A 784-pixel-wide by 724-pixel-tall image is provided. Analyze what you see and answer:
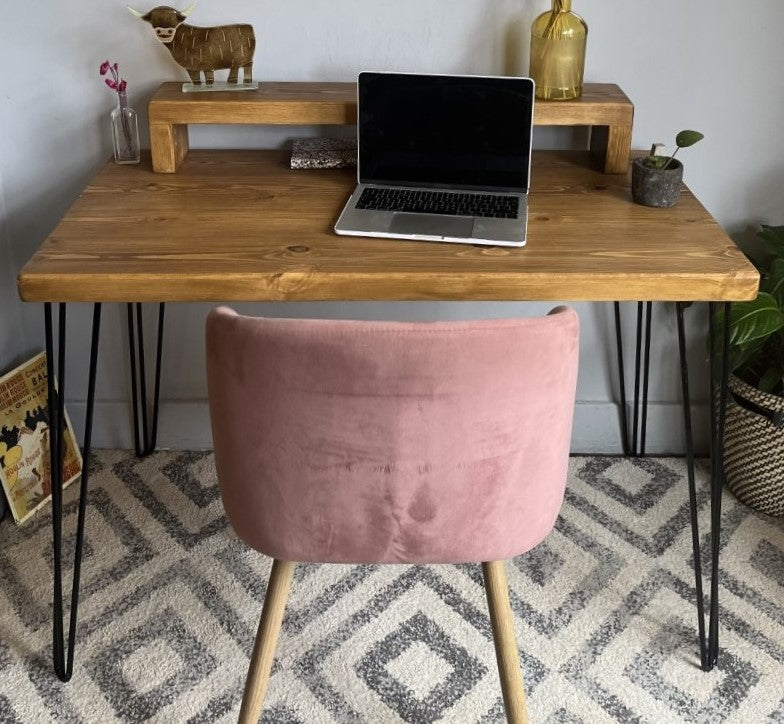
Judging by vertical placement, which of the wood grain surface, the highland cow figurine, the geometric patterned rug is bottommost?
the geometric patterned rug

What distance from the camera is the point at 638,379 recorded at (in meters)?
2.09

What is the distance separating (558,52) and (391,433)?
2.96ft

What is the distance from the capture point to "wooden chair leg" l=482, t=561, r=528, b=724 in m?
1.31

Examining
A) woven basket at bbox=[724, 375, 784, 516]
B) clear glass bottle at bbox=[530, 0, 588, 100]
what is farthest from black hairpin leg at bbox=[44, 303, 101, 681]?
woven basket at bbox=[724, 375, 784, 516]

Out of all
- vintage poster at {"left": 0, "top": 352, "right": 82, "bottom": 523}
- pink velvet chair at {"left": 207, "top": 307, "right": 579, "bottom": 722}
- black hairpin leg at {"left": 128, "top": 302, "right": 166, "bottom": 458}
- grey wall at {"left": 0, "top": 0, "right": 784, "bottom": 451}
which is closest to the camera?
pink velvet chair at {"left": 207, "top": 307, "right": 579, "bottom": 722}

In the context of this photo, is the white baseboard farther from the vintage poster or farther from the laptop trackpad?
the laptop trackpad

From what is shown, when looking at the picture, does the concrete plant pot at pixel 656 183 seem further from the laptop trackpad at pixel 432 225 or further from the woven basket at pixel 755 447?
the woven basket at pixel 755 447

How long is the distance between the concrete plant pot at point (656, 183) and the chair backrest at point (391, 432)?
0.60 metres

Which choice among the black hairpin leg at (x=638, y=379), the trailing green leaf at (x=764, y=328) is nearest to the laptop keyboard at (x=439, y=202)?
the trailing green leaf at (x=764, y=328)

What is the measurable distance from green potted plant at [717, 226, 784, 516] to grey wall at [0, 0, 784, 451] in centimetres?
19

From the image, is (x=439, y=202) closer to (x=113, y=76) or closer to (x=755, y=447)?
(x=113, y=76)

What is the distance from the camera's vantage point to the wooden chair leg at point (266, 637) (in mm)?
1306

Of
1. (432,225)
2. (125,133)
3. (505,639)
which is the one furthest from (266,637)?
(125,133)

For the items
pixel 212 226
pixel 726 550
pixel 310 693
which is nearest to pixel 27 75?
pixel 212 226
